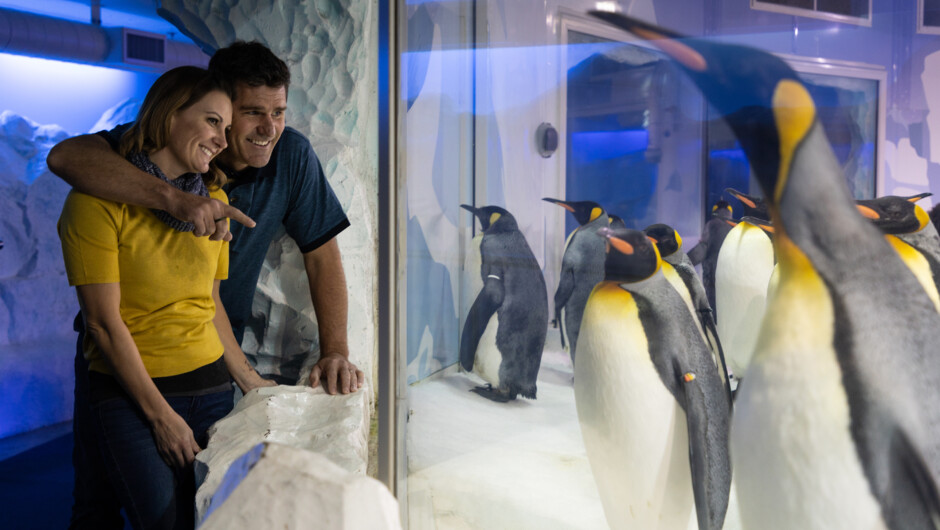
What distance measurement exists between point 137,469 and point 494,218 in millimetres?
726

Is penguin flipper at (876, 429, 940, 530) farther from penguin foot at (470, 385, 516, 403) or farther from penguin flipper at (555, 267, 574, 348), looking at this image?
penguin foot at (470, 385, 516, 403)

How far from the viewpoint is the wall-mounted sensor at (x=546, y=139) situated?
864 millimetres

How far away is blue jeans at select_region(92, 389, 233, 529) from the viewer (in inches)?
41.4

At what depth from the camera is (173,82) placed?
1114 millimetres

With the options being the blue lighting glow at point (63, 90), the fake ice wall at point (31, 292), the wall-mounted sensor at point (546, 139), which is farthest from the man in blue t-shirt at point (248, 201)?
the blue lighting glow at point (63, 90)

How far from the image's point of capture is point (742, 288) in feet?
2.17

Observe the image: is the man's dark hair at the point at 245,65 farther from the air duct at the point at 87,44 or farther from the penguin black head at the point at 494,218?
the air duct at the point at 87,44

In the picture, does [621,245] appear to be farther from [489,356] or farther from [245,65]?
[245,65]

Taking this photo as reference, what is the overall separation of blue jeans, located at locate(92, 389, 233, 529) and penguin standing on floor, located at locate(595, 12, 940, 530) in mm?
912

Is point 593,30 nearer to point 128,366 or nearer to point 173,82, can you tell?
point 173,82

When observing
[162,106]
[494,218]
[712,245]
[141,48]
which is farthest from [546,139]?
[141,48]

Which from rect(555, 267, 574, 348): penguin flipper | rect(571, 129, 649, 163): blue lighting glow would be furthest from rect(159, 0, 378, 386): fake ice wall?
rect(571, 129, 649, 163): blue lighting glow

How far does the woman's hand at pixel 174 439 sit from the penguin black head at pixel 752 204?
937mm

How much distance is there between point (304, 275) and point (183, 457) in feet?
2.31
